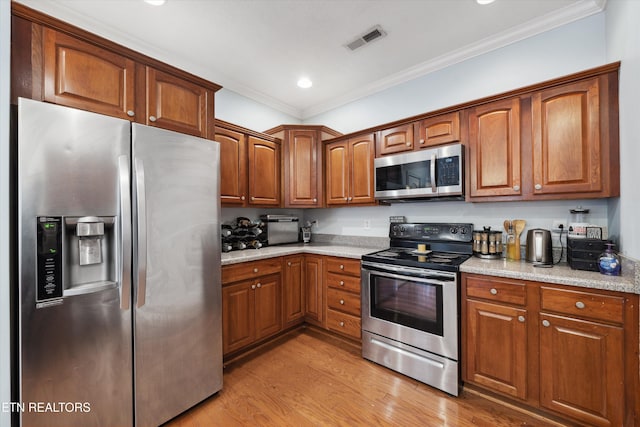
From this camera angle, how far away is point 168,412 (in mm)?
1644

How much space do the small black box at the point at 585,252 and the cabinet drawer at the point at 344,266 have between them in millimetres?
1575

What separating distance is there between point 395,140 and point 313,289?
1845mm

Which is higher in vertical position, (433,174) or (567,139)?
(567,139)

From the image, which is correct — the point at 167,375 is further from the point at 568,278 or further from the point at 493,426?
the point at 568,278

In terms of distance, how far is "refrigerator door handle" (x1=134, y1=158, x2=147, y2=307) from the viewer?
1.49 m

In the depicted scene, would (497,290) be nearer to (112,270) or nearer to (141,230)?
(141,230)

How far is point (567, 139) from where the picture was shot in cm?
181

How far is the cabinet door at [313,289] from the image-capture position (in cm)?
287

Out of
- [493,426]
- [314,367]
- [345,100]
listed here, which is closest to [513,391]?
[493,426]

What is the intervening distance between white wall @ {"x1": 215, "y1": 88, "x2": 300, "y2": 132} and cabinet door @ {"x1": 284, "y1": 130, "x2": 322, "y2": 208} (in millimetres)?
501

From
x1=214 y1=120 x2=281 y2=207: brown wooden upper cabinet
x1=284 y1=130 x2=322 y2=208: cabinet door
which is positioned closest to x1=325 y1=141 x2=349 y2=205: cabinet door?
x1=284 y1=130 x2=322 y2=208: cabinet door

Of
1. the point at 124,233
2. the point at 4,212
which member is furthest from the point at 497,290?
the point at 4,212

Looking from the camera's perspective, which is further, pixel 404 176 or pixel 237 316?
pixel 404 176

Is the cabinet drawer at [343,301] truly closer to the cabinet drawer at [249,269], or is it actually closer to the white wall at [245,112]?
the cabinet drawer at [249,269]
